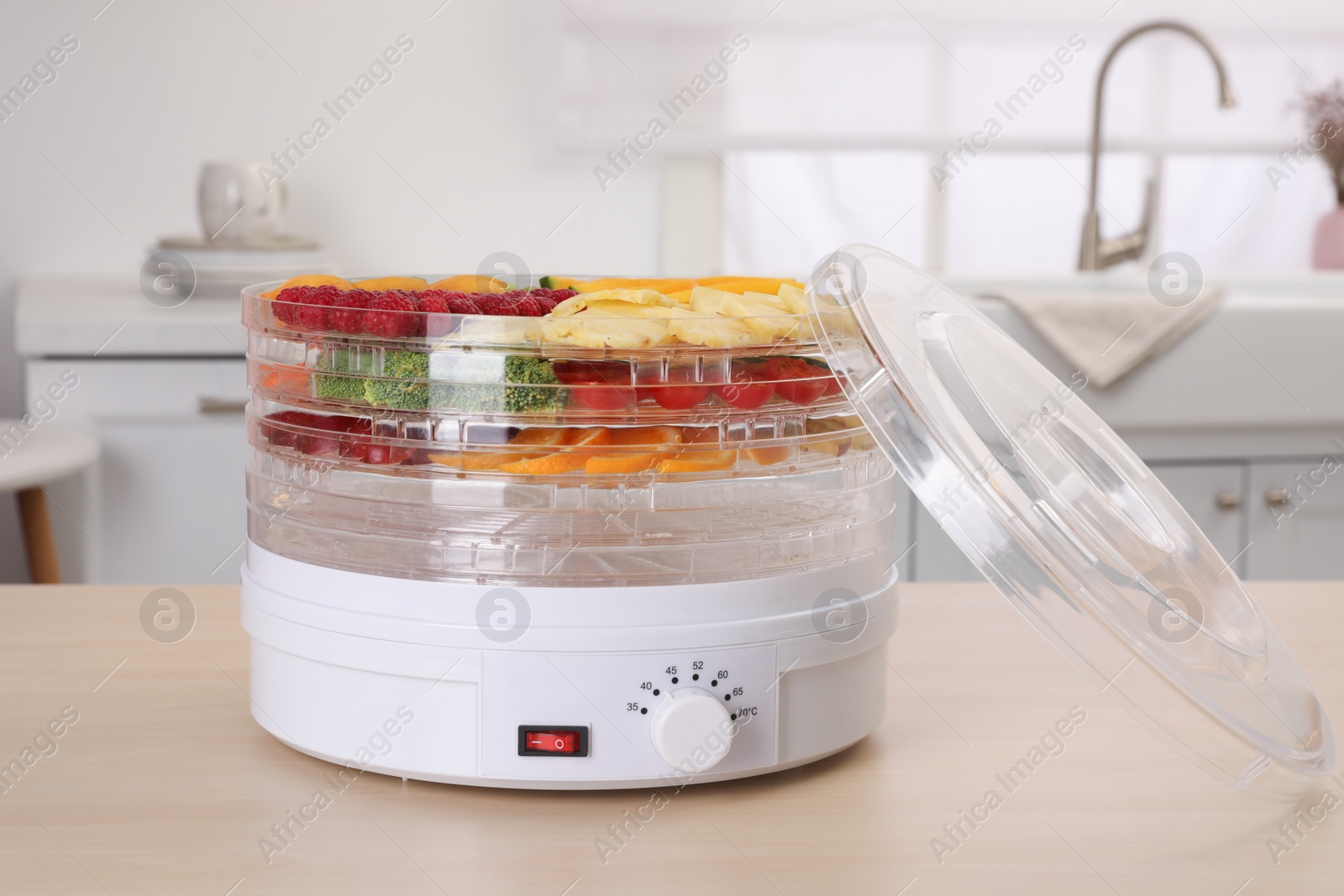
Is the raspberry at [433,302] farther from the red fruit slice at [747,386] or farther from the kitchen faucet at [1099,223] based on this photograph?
the kitchen faucet at [1099,223]

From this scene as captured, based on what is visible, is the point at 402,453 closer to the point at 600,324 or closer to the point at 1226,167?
the point at 600,324

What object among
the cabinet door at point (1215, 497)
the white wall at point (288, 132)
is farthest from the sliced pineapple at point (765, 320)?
the white wall at point (288, 132)

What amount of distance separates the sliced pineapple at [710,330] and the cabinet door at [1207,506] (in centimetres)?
134

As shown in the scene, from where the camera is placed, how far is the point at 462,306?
0.71 m

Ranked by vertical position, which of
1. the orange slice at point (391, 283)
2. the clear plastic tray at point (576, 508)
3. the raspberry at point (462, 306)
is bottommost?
the clear plastic tray at point (576, 508)

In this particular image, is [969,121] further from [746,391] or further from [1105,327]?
[746,391]

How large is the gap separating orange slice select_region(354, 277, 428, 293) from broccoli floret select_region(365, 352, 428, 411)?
0.38 feet

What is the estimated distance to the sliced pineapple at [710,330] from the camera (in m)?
0.65

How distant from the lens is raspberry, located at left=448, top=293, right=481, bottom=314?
70 cm

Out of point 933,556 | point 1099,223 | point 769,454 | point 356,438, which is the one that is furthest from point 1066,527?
point 1099,223

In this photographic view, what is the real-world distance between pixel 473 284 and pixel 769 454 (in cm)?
26

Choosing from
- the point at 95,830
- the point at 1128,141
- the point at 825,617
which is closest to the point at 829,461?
the point at 825,617

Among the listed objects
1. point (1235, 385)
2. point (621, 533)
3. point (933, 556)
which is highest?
point (621, 533)

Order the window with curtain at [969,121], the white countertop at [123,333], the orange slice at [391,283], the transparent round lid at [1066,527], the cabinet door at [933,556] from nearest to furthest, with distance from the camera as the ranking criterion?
1. the transparent round lid at [1066,527]
2. the orange slice at [391,283]
3. the white countertop at [123,333]
4. the cabinet door at [933,556]
5. the window with curtain at [969,121]
